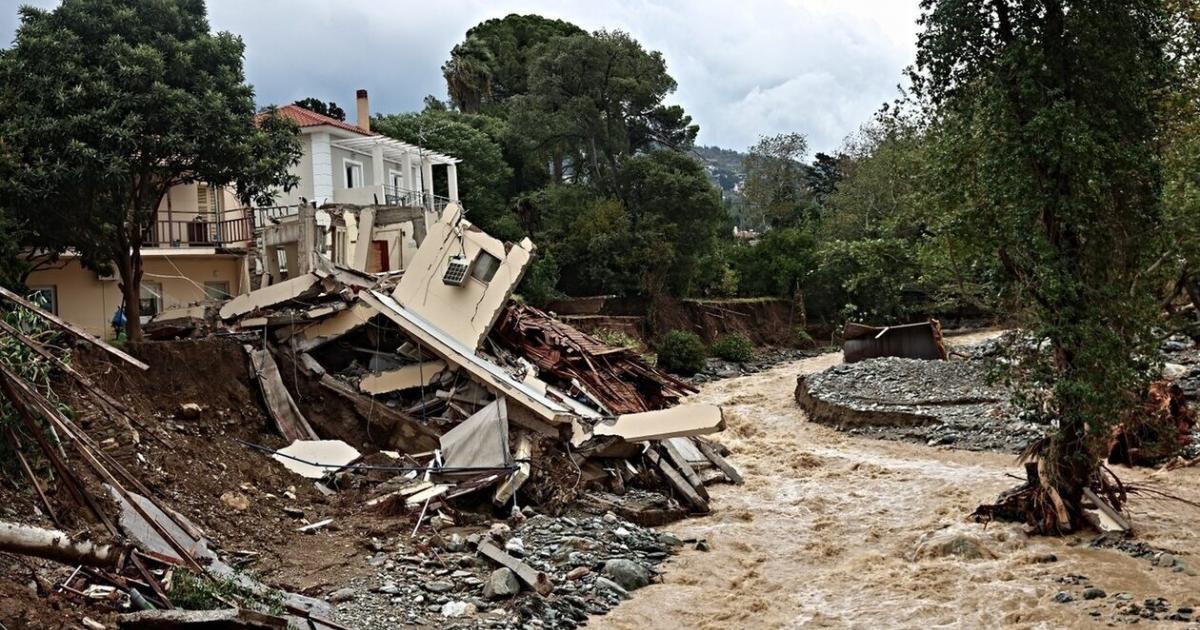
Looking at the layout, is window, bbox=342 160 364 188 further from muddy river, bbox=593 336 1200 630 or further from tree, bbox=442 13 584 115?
muddy river, bbox=593 336 1200 630

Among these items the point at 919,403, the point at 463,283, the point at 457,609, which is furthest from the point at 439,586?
the point at 919,403

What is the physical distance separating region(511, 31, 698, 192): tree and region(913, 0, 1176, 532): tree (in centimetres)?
2967

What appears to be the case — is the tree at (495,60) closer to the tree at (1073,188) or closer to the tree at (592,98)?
the tree at (592,98)

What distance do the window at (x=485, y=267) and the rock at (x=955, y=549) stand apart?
28.8ft

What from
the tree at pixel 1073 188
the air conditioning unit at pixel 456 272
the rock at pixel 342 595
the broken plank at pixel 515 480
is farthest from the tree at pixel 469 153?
the rock at pixel 342 595

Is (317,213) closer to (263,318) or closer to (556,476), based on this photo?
(263,318)

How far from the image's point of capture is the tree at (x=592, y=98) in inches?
1640

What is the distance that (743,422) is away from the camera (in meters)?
26.5

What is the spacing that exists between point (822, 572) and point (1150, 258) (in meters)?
5.75

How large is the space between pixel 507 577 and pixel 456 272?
7984mm

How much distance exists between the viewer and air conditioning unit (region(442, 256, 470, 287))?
1777 cm

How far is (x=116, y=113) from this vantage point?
55.0ft

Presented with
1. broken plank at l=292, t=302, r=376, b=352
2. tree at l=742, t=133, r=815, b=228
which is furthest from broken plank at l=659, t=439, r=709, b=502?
tree at l=742, t=133, r=815, b=228

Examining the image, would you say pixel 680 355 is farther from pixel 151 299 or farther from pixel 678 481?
pixel 678 481
